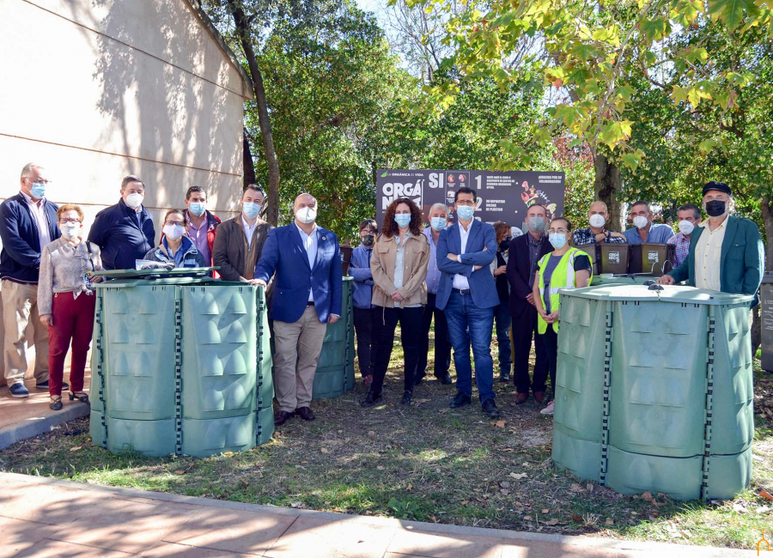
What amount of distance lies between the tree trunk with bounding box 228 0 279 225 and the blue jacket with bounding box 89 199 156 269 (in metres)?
7.15

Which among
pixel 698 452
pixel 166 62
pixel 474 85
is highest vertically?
pixel 474 85

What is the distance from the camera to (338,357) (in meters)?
7.21

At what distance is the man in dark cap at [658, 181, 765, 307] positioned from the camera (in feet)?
18.3

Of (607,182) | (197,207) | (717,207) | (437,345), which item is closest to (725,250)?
(717,207)

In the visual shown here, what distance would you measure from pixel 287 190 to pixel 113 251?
28.3 ft

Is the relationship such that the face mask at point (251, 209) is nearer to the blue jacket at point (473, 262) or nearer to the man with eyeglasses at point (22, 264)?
the blue jacket at point (473, 262)

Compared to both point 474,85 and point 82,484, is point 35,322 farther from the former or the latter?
point 474,85

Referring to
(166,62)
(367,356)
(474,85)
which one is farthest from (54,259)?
(474,85)

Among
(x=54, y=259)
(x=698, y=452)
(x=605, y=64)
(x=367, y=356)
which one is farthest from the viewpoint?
(x=367, y=356)

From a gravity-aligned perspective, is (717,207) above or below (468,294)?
above

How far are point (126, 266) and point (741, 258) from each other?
5533 mm

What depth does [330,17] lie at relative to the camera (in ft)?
44.4

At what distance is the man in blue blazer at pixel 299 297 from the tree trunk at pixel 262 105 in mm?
7556

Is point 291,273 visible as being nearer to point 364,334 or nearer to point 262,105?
point 364,334
